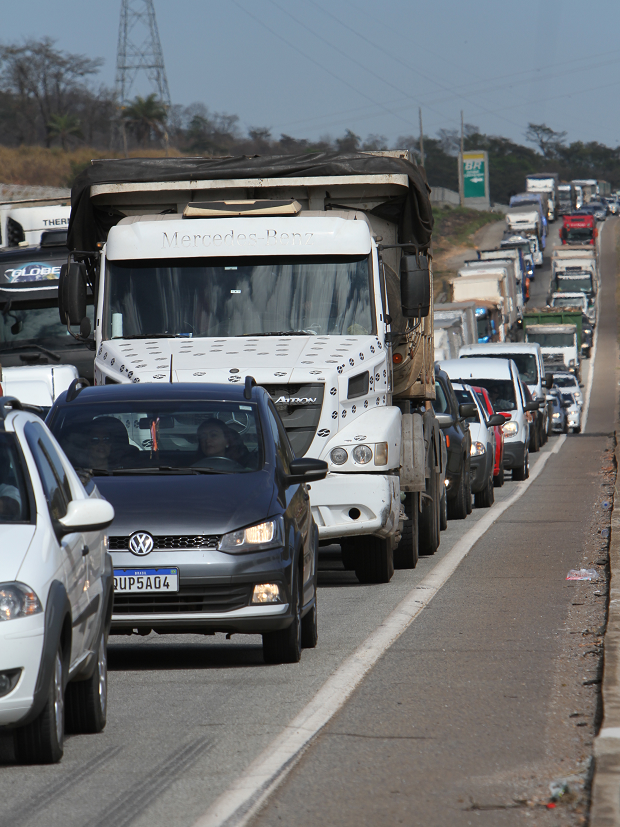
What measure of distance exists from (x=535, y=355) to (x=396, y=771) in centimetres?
3319

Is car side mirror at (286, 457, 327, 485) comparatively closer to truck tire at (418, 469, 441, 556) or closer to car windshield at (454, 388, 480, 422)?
truck tire at (418, 469, 441, 556)

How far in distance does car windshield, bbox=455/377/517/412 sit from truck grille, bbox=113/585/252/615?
2215 centimetres

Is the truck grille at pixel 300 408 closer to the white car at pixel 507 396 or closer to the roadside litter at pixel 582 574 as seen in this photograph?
the roadside litter at pixel 582 574

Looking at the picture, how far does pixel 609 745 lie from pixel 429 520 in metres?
9.34

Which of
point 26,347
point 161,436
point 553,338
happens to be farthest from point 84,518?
point 553,338

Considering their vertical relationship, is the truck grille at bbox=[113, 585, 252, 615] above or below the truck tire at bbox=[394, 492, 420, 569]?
above

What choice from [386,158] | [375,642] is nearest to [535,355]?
[386,158]

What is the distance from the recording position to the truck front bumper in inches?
475

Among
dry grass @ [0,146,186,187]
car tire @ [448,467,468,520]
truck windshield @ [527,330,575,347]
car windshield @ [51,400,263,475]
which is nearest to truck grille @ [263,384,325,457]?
car windshield @ [51,400,263,475]

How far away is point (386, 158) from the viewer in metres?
13.9

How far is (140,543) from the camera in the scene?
825 centimetres

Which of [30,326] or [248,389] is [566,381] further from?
[248,389]

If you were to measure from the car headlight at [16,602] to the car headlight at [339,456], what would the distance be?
652 centimetres

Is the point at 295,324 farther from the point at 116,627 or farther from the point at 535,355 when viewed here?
the point at 535,355
